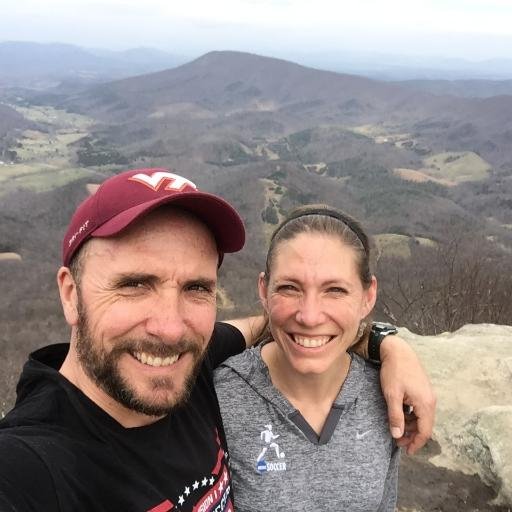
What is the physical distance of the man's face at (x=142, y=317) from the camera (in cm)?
213

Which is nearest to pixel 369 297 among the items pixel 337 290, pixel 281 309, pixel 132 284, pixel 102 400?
pixel 337 290

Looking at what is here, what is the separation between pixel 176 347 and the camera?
217 cm

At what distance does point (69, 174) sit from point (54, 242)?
45.3 m

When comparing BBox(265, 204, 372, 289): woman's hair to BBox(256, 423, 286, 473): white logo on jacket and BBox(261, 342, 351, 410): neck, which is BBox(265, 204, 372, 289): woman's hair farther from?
BBox(256, 423, 286, 473): white logo on jacket

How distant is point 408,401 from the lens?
2982 mm

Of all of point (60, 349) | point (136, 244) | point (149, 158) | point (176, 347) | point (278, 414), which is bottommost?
point (149, 158)

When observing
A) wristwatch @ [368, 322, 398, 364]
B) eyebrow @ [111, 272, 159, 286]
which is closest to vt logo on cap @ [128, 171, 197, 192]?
eyebrow @ [111, 272, 159, 286]

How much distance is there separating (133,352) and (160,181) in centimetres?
72

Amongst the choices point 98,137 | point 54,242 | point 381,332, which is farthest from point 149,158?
point 381,332

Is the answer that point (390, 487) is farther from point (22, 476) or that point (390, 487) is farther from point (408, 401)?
point (22, 476)

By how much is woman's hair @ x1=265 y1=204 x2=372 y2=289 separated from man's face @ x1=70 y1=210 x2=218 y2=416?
794 mm

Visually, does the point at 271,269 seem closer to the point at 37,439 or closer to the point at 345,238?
the point at 345,238

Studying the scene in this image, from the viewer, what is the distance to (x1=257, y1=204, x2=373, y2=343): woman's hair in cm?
288

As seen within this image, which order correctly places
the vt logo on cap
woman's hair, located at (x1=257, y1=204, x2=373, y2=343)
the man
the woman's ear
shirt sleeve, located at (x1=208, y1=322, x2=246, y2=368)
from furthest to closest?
shirt sleeve, located at (x1=208, y1=322, x2=246, y2=368)
the woman's ear
woman's hair, located at (x1=257, y1=204, x2=373, y2=343)
the vt logo on cap
the man
